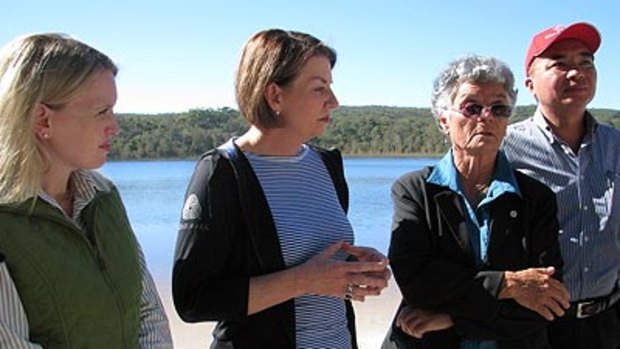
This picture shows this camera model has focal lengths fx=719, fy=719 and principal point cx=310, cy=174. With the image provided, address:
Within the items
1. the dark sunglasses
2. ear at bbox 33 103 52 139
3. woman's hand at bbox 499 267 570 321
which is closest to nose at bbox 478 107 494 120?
the dark sunglasses

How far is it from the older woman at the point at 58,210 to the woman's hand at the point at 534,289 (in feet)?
4.64

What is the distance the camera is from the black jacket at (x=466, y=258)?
2807mm

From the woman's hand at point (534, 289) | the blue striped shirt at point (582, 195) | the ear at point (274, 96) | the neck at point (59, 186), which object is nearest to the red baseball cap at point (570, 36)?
the blue striped shirt at point (582, 195)

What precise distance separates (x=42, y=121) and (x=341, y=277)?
42.0 inches

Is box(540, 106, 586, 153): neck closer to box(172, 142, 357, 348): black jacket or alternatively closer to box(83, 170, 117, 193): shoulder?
box(172, 142, 357, 348): black jacket

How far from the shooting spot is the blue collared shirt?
9.53 feet

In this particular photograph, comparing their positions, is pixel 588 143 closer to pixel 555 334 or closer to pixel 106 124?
pixel 555 334

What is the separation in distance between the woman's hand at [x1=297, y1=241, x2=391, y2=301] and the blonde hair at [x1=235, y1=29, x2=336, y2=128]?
547 mm

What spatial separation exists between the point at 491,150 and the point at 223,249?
4.11 ft

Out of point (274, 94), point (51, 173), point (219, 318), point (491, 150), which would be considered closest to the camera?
point (51, 173)

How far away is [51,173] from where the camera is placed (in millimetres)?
2143

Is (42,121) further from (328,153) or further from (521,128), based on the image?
(521,128)

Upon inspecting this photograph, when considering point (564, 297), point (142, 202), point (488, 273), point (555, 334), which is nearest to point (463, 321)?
point (488, 273)

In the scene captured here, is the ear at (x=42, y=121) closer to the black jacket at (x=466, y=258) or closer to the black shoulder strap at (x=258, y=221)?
the black shoulder strap at (x=258, y=221)
